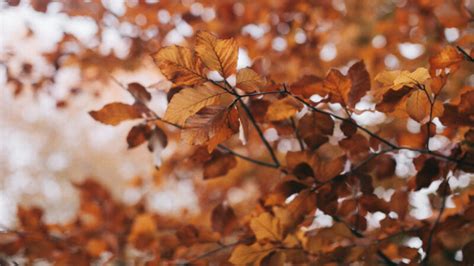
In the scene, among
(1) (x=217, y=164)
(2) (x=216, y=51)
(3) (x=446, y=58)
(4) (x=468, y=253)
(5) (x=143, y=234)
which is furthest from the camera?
(5) (x=143, y=234)

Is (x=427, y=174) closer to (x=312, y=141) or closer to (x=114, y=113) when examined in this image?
(x=312, y=141)

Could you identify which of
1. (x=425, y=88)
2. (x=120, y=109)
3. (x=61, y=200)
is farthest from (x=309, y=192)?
(x=61, y=200)

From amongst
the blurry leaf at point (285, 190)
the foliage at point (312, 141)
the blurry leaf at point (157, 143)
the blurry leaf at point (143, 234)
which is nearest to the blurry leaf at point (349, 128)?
the foliage at point (312, 141)

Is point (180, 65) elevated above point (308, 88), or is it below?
above

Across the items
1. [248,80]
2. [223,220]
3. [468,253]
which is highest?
[248,80]

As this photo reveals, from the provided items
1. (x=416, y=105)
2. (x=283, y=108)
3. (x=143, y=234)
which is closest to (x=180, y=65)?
(x=283, y=108)

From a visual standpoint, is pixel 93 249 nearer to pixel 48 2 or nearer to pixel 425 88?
pixel 48 2
